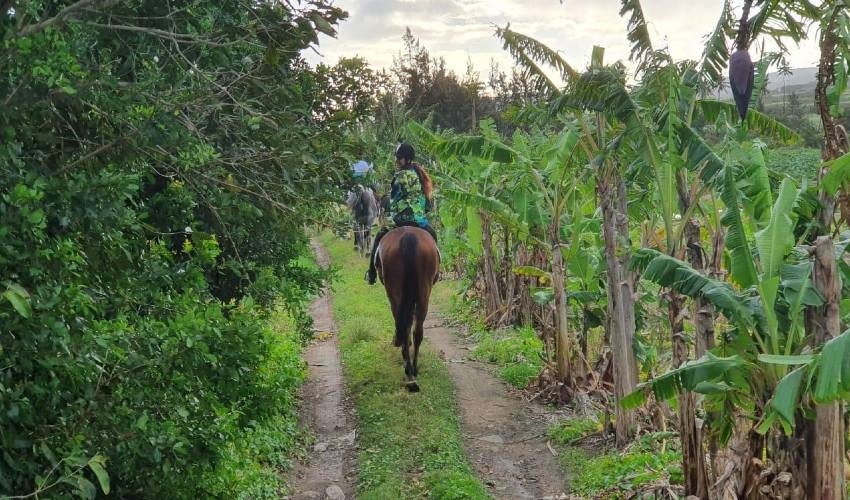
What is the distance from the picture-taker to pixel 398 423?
8.58 metres

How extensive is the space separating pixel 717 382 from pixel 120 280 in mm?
4092

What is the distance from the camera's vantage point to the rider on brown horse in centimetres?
1014

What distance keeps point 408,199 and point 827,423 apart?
20.7 feet

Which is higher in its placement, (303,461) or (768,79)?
(768,79)

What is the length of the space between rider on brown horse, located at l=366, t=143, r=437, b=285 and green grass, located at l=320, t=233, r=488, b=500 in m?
1.42

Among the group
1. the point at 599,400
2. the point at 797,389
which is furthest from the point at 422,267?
the point at 797,389

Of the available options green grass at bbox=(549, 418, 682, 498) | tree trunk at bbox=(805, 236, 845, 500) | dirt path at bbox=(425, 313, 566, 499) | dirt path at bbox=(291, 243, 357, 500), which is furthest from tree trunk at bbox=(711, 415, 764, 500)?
dirt path at bbox=(291, 243, 357, 500)

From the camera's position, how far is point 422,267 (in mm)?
9766

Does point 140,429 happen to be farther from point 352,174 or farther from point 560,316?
point 560,316

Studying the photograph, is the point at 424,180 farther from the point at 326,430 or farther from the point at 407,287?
the point at 326,430

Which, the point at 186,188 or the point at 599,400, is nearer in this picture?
the point at 186,188

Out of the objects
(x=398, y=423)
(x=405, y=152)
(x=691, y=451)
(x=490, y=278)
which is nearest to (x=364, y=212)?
(x=490, y=278)

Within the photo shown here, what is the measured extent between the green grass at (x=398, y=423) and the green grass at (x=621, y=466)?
0.98 meters

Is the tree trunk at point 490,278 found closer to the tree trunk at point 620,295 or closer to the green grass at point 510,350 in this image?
the green grass at point 510,350
